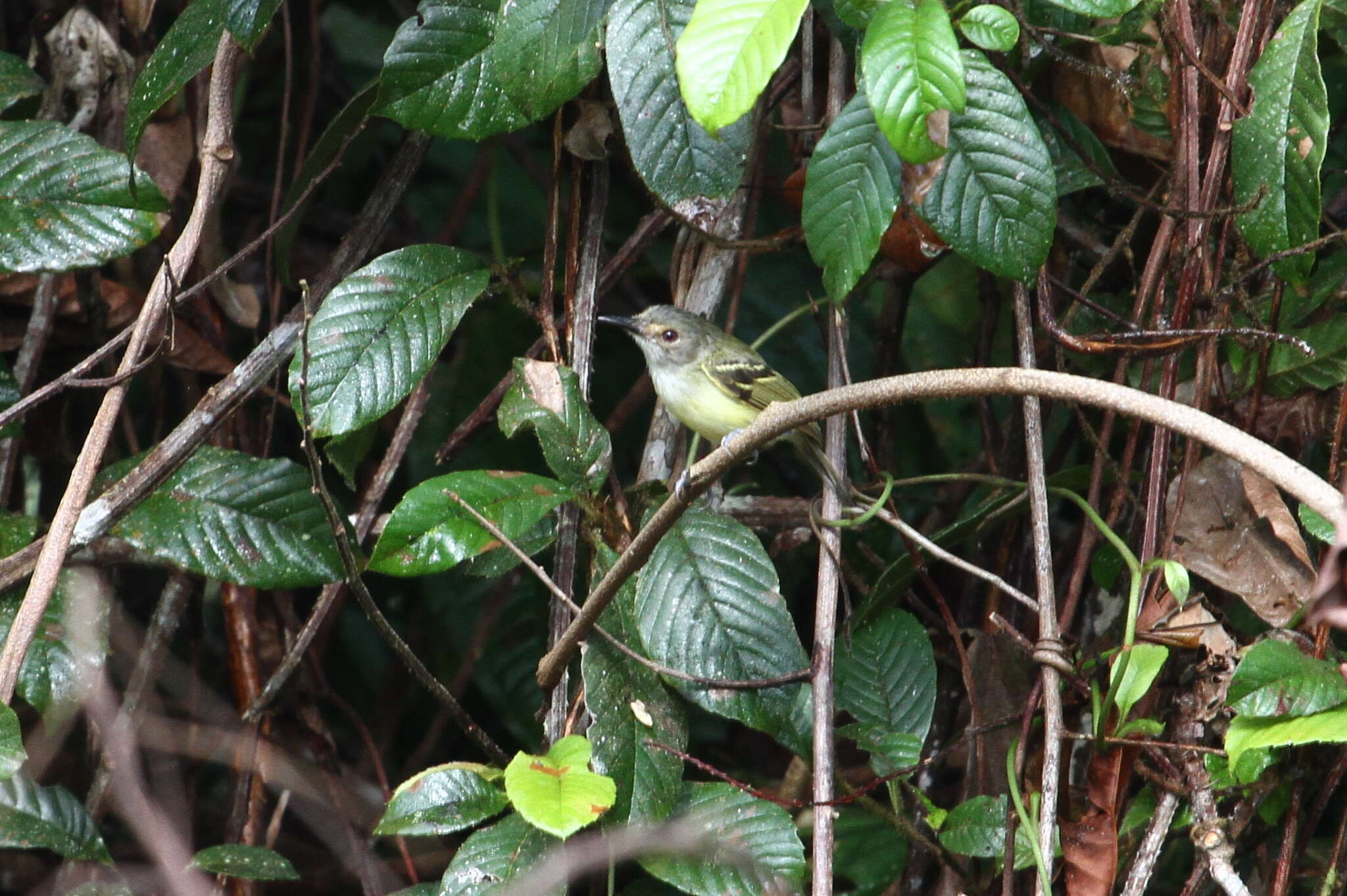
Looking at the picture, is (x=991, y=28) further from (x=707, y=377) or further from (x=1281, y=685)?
(x=707, y=377)

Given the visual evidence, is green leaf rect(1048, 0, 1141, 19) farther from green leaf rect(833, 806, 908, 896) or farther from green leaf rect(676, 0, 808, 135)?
green leaf rect(833, 806, 908, 896)

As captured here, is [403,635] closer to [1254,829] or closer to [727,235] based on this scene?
[727,235]

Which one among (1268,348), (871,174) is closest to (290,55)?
(871,174)

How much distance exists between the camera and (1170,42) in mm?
2777

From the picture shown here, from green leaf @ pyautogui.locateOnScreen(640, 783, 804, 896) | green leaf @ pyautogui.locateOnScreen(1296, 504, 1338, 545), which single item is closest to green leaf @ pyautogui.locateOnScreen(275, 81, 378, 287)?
green leaf @ pyautogui.locateOnScreen(640, 783, 804, 896)

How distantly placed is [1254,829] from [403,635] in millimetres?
3086

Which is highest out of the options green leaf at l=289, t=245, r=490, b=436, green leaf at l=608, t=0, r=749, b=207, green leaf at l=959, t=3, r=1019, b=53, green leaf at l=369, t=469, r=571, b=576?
green leaf at l=959, t=3, r=1019, b=53

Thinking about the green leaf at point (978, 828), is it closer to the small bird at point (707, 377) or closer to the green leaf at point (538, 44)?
the small bird at point (707, 377)

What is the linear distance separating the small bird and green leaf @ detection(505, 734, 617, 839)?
1012 mm

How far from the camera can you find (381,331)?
262 centimetres

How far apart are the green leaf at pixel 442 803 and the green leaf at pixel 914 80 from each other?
1.41 m

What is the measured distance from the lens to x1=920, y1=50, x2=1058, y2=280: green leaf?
7.86 ft

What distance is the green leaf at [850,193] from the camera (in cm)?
238

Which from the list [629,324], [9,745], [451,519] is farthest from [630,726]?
[629,324]
